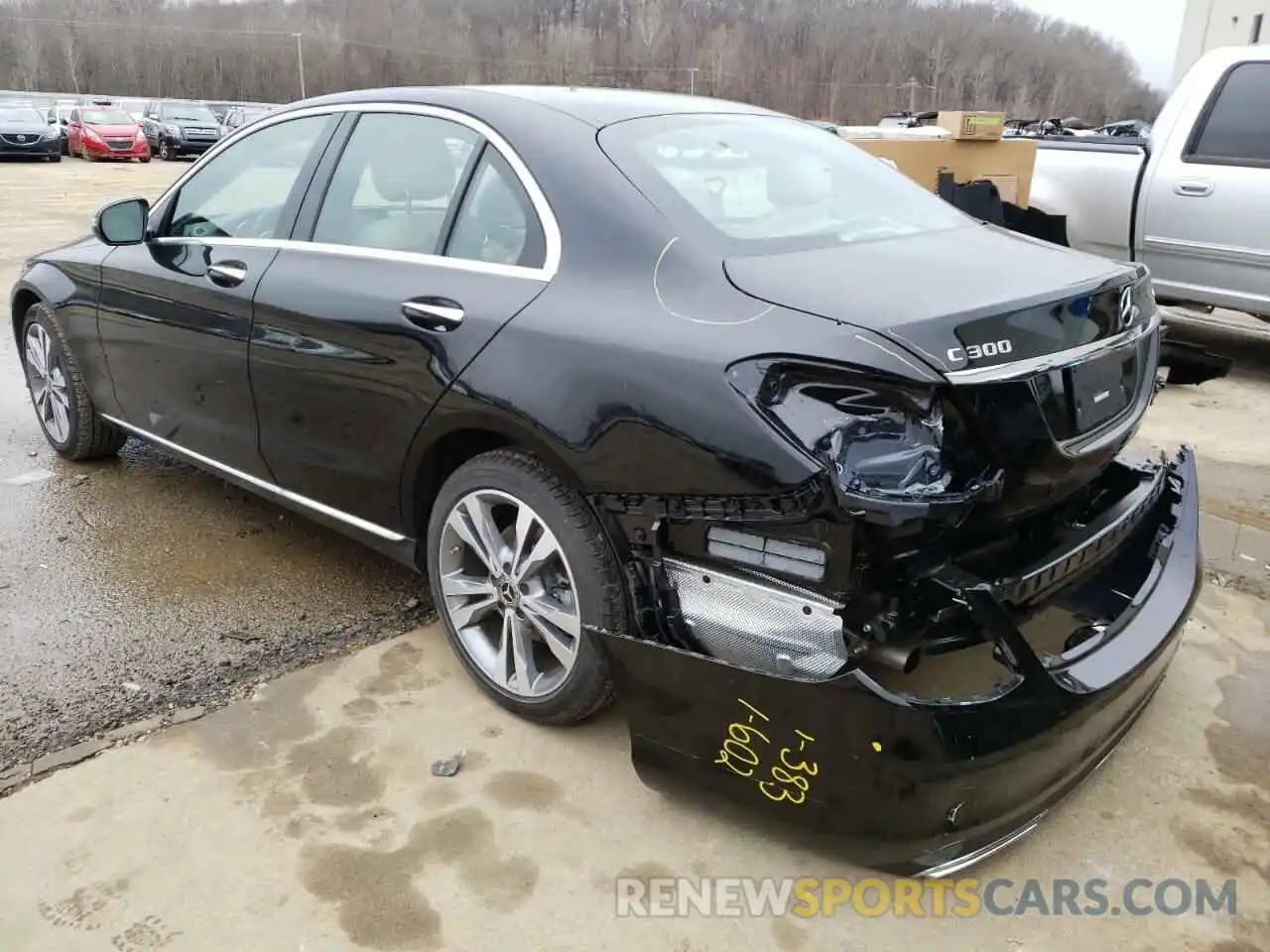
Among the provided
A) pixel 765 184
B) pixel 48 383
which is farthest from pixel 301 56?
pixel 765 184

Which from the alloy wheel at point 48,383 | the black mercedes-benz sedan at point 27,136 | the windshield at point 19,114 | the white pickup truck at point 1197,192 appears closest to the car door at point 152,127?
the windshield at point 19,114

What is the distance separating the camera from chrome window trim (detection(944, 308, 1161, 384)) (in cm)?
208

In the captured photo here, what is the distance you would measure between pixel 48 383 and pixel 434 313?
2.99m

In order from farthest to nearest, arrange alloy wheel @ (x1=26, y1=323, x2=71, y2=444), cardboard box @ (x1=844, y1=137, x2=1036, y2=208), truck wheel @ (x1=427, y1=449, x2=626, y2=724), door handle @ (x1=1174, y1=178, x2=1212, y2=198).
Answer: cardboard box @ (x1=844, y1=137, x2=1036, y2=208) → door handle @ (x1=1174, y1=178, x2=1212, y2=198) → alloy wheel @ (x1=26, y1=323, x2=71, y2=444) → truck wheel @ (x1=427, y1=449, x2=626, y2=724)

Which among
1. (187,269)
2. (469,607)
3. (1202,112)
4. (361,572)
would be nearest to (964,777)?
(469,607)

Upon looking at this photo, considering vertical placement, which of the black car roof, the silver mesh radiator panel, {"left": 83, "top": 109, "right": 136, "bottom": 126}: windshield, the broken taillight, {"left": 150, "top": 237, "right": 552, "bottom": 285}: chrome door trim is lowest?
the silver mesh radiator panel

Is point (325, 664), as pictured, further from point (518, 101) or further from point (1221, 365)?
point (1221, 365)

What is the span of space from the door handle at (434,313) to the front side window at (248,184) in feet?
2.97

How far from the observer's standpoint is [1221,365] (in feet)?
12.0

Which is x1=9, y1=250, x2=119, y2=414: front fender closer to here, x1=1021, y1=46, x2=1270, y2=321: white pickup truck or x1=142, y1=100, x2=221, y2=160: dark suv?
x1=1021, y1=46, x2=1270, y2=321: white pickup truck

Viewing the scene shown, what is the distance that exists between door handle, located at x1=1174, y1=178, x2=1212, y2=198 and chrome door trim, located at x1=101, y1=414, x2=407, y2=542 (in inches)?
216

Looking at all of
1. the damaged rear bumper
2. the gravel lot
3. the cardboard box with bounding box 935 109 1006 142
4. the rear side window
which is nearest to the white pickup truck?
the rear side window

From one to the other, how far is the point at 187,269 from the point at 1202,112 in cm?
593

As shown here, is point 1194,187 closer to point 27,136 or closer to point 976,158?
point 976,158
